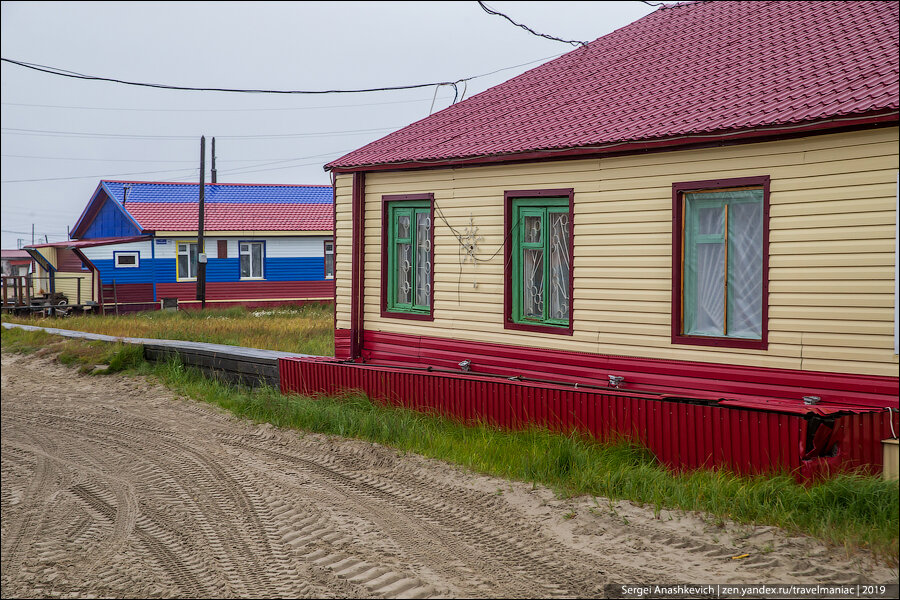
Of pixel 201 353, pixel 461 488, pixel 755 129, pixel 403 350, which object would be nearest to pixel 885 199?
pixel 755 129

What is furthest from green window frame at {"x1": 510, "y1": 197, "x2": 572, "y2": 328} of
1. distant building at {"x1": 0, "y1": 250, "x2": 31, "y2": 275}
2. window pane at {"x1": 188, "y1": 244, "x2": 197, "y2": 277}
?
distant building at {"x1": 0, "y1": 250, "x2": 31, "y2": 275}

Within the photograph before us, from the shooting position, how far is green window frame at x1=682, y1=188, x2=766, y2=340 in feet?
28.3

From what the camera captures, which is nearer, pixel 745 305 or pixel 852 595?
pixel 852 595

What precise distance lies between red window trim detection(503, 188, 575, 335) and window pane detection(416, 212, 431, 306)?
4.74ft

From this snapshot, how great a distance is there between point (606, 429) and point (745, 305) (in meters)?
1.83

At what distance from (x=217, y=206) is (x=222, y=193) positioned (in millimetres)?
1536

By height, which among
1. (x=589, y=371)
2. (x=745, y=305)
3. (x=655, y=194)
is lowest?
(x=589, y=371)

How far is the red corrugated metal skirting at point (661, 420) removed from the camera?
24.0ft

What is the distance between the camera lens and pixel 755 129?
26.9 feet

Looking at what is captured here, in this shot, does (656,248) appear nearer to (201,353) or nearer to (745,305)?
(745,305)

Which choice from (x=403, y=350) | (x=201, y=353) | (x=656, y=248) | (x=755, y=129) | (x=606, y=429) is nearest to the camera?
(x=755, y=129)

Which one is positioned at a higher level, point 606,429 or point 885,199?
point 885,199

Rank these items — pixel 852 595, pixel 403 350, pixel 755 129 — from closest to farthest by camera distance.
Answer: pixel 852 595
pixel 755 129
pixel 403 350

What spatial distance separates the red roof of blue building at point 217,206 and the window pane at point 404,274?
20.5 meters
